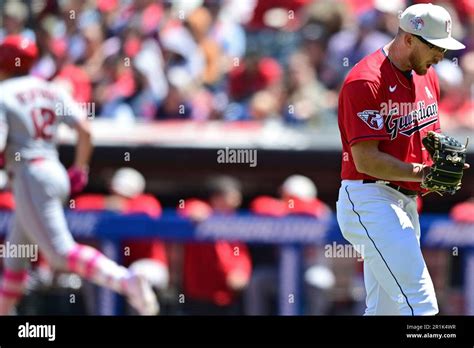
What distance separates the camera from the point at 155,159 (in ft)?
25.1

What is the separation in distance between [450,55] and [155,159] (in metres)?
2.26

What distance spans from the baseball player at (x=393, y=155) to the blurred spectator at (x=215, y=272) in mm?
2629

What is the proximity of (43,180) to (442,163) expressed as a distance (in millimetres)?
2626

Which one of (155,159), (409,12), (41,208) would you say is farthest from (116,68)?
(409,12)

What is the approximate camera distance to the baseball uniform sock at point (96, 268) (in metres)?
6.25

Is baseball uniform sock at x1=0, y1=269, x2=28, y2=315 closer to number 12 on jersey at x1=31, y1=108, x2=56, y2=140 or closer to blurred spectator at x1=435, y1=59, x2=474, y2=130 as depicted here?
number 12 on jersey at x1=31, y1=108, x2=56, y2=140

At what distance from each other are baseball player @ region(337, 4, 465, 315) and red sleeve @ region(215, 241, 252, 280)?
2617 mm

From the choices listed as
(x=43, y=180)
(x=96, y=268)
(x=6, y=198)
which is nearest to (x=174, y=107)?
(x=6, y=198)

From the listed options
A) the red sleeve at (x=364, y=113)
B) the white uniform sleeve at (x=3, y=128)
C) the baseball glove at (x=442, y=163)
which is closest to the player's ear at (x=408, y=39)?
the red sleeve at (x=364, y=113)

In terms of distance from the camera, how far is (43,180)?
6367 mm

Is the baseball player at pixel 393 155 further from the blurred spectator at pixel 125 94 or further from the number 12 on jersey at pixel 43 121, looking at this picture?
the blurred spectator at pixel 125 94

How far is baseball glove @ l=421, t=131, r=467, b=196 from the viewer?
4.54m

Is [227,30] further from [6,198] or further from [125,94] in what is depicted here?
[6,198]
